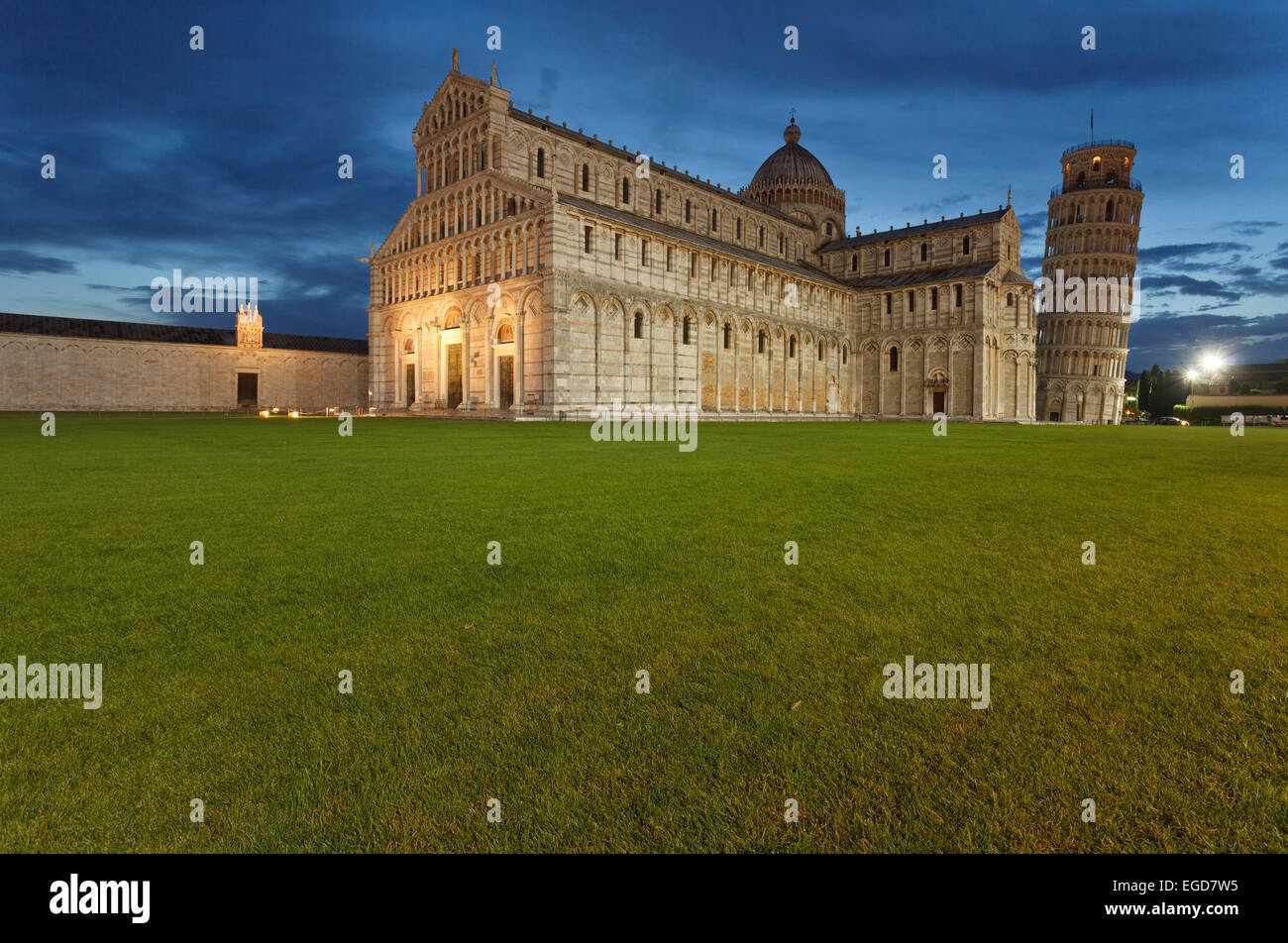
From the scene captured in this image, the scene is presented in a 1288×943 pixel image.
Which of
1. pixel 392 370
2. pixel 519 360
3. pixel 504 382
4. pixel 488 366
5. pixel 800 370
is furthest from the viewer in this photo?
pixel 800 370

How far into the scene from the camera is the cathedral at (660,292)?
4459cm

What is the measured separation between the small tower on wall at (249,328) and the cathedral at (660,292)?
49.1ft

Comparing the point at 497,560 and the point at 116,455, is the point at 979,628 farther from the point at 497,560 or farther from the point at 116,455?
the point at 116,455

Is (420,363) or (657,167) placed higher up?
(657,167)

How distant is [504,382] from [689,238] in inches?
Answer: 728

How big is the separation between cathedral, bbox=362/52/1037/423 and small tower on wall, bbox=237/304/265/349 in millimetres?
14959

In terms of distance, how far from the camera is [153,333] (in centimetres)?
6059

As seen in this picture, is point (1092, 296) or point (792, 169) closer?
point (792, 169)

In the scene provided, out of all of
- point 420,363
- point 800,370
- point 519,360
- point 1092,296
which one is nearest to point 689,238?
point 519,360

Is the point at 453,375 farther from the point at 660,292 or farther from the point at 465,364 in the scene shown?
the point at 660,292

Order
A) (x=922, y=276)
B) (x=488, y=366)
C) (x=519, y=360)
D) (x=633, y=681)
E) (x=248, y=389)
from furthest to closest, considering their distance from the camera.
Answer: (x=922, y=276) → (x=248, y=389) → (x=488, y=366) → (x=519, y=360) → (x=633, y=681)

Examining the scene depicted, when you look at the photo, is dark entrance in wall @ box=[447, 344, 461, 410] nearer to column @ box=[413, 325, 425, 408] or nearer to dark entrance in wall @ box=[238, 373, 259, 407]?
column @ box=[413, 325, 425, 408]
